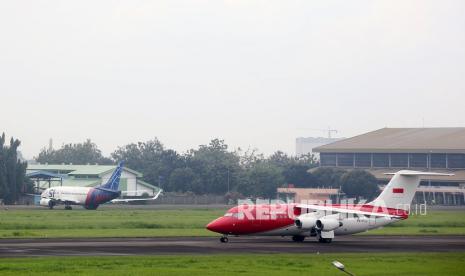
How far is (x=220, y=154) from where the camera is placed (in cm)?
19875

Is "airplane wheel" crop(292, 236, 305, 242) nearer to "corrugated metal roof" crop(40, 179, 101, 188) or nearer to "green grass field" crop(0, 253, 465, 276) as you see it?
"green grass field" crop(0, 253, 465, 276)

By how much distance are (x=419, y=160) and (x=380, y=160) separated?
7.91 metres

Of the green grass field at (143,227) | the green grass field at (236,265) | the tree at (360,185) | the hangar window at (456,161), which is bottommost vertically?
the green grass field at (236,265)

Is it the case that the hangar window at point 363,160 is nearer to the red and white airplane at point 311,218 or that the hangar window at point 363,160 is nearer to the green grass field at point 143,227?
the green grass field at point 143,227

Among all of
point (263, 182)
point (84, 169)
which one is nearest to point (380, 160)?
point (263, 182)

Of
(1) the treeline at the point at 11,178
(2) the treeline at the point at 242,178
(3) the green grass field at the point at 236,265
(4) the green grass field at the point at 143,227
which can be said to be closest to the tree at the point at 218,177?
(2) the treeline at the point at 242,178

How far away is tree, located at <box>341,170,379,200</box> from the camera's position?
134 m

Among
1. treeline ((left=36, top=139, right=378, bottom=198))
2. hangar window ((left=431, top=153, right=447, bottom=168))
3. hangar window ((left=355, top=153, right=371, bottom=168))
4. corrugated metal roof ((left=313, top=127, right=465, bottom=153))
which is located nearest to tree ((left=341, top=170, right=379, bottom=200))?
treeline ((left=36, top=139, right=378, bottom=198))

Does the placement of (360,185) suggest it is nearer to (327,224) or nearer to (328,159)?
(328,159)

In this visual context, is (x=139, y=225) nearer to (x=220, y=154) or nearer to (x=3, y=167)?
(x=3, y=167)

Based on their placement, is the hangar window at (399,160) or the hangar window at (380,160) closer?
the hangar window at (399,160)

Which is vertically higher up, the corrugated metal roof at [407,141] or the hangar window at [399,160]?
the corrugated metal roof at [407,141]

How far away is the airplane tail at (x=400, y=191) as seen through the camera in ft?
220

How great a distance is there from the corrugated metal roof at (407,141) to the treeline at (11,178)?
6132 cm
